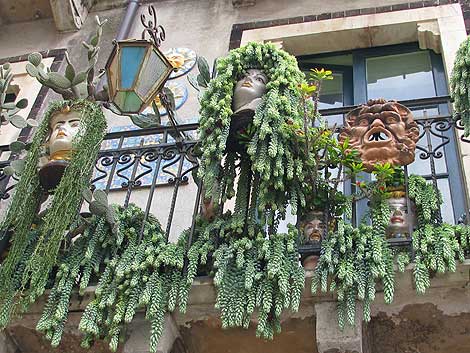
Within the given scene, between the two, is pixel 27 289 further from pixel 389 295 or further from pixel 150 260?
pixel 389 295

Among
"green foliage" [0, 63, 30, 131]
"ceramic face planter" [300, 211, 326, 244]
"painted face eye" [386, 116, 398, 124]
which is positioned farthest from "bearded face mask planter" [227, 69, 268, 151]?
"green foliage" [0, 63, 30, 131]

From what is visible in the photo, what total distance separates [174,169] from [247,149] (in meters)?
2.01

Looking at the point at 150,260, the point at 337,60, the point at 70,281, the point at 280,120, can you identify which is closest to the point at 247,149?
the point at 280,120

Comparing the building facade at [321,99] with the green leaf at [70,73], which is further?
the green leaf at [70,73]

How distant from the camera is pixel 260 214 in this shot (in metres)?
5.52

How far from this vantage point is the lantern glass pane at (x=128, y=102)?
6.04m

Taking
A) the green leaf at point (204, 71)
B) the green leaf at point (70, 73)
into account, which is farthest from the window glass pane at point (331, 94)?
the green leaf at point (70, 73)

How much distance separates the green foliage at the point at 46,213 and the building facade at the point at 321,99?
0.24m

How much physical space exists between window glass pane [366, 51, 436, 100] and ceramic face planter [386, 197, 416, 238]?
2.66 m

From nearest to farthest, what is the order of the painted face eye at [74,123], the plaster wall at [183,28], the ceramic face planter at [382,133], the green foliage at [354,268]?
the green foliage at [354,268]
the ceramic face planter at [382,133]
the painted face eye at [74,123]
the plaster wall at [183,28]

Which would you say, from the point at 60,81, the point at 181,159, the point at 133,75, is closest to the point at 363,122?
the point at 181,159

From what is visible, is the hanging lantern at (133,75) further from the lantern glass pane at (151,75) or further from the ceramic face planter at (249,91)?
the ceramic face planter at (249,91)

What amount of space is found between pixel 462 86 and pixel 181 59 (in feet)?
12.1

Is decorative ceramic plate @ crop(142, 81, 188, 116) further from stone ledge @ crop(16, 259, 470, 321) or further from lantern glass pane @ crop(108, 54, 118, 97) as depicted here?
stone ledge @ crop(16, 259, 470, 321)
